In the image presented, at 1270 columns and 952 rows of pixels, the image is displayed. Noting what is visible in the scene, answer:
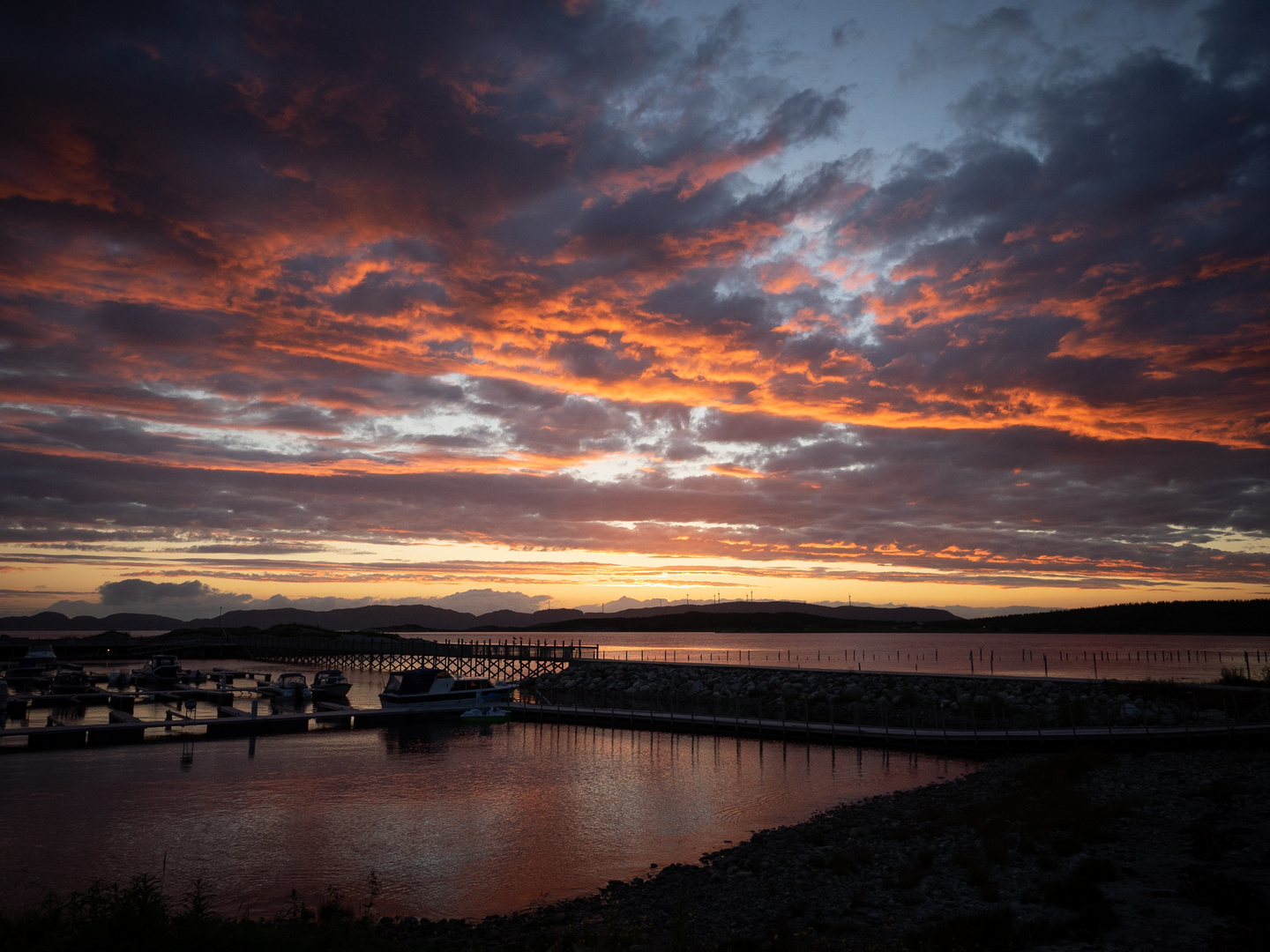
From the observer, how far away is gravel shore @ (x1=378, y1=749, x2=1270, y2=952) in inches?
577

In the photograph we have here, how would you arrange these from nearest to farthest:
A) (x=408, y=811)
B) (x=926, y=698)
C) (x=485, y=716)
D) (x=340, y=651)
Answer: (x=408, y=811)
(x=926, y=698)
(x=485, y=716)
(x=340, y=651)

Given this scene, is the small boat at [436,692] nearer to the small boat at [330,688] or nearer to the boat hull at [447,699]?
the boat hull at [447,699]

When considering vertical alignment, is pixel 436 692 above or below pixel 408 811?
above

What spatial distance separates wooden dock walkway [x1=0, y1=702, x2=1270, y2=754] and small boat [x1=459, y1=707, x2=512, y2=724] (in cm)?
125

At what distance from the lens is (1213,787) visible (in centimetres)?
2502

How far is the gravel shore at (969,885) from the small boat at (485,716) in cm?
3718

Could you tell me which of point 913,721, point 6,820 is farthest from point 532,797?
point 913,721

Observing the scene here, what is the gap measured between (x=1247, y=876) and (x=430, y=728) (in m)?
51.0

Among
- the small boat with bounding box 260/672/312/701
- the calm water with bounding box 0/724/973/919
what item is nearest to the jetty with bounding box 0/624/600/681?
the small boat with bounding box 260/672/312/701

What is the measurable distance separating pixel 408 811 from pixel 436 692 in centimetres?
3178

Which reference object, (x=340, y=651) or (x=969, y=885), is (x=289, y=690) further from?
(x=969, y=885)

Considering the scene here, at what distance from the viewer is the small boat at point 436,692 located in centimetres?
5988

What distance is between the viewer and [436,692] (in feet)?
202

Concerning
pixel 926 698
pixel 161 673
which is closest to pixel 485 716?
pixel 926 698
